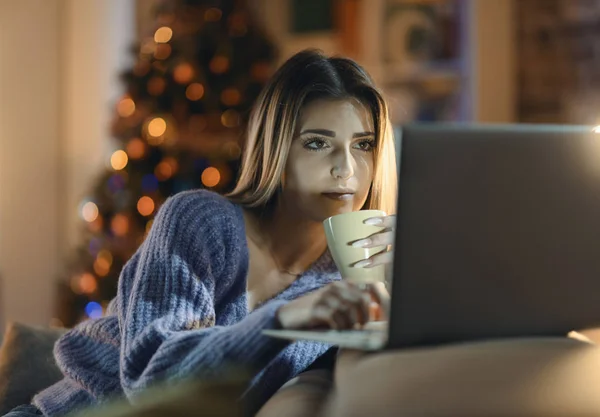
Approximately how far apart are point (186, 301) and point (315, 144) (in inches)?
12.5

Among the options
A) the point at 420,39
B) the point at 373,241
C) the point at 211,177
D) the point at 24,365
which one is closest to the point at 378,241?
the point at 373,241

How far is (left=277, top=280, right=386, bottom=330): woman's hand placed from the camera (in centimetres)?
85

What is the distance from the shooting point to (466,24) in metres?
3.99

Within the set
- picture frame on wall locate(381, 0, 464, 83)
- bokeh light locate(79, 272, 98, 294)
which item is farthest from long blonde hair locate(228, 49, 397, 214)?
picture frame on wall locate(381, 0, 464, 83)

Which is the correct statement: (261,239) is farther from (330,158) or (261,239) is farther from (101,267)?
(101,267)

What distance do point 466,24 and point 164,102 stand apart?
1477 mm

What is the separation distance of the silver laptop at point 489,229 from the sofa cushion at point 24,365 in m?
0.88

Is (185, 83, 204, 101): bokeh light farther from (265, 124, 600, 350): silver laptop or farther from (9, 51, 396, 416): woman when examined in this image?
(265, 124, 600, 350): silver laptop

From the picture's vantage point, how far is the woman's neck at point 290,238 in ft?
4.34

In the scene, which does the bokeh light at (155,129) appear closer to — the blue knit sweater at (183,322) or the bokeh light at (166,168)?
the bokeh light at (166,168)

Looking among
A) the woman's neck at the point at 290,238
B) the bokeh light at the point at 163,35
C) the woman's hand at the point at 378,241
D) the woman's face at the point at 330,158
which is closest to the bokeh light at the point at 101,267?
the bokeh light at the point at 163,35

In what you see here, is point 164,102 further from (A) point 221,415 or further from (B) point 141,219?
(A) point 221,415

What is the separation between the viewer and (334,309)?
2.80 ft

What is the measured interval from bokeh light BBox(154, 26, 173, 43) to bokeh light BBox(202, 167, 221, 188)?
2.08ft
